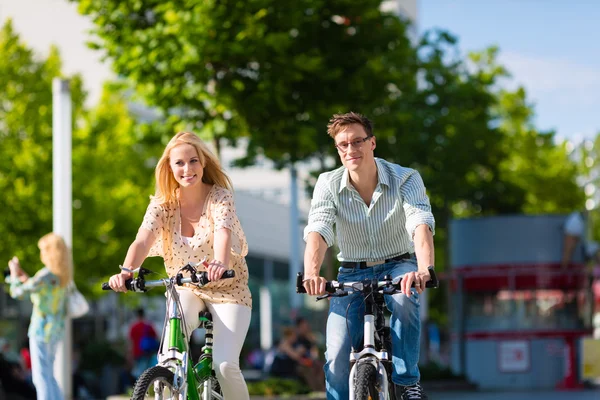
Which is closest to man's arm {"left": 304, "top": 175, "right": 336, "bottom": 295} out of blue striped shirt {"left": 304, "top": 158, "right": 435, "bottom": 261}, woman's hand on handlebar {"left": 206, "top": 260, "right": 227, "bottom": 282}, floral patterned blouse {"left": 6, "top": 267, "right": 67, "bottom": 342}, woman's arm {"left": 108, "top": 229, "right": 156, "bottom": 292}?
blue striped shirt {"left": 304, "top": 158, "right": 435, "bottom": 261}

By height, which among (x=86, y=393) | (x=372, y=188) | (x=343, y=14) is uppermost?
(x=343, y=14)

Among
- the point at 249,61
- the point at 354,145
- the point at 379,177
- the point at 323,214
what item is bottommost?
the point at 323,214

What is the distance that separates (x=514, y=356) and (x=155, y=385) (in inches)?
893

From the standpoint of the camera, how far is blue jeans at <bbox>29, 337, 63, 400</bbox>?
10.9m

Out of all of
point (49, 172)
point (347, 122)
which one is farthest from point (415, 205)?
point (49, 172)

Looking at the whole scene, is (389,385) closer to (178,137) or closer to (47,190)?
(178,137)

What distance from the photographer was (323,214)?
6.31 meters

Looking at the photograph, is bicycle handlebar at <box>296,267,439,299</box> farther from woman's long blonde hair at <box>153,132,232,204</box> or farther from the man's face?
woman's long blonde hair at <box>153,132,232,204</box>

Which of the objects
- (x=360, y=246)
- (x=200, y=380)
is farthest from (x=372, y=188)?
(x=200, y=380)

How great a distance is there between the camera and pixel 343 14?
1884 cm

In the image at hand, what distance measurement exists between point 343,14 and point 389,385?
43.4 ft

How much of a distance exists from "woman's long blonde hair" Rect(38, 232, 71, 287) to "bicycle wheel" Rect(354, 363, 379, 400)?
6.28m

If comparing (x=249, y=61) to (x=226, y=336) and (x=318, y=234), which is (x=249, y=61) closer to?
(x=226, y=336)

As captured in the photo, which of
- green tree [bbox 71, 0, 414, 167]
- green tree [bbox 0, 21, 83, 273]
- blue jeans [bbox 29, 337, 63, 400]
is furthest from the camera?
green tree [bbox 0, 21, 83, 273]
